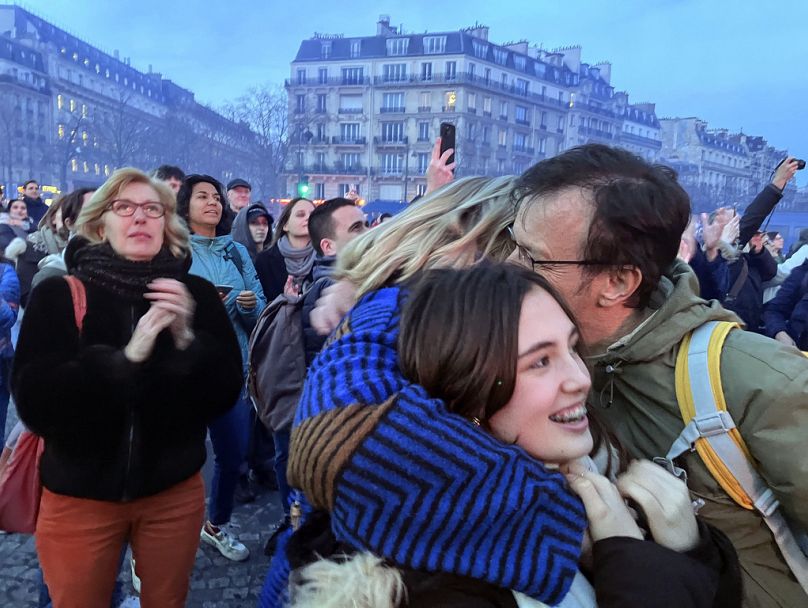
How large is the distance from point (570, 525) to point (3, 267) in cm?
452

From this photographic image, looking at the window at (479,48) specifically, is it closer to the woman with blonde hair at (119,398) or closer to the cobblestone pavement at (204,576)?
the cobblestone pavement at (204,576)

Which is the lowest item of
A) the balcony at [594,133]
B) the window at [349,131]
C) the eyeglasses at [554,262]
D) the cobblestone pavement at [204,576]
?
the cobblestone pavement at [204,576]

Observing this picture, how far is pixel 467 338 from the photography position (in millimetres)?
1021

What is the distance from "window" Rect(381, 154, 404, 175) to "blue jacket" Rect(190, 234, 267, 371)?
5797cm

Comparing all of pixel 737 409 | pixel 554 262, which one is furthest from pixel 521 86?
pixel 737 409

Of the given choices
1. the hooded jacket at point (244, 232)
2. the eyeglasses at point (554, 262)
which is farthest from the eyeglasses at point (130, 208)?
the hooded jacket at point (244, 232)

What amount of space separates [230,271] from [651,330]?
328 cm

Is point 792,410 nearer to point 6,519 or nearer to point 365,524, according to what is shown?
point 365,524

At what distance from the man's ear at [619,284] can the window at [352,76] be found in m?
65.9

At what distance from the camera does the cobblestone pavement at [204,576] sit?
10.5 ft

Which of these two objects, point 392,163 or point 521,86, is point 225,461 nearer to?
point 392,163

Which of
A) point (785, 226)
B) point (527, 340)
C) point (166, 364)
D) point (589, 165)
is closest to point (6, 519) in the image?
point (166, 364)

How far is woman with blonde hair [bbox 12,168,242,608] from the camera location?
2.12 m

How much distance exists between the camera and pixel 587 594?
963 millimetres
